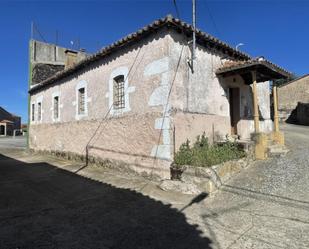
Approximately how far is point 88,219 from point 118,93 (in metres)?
5.61

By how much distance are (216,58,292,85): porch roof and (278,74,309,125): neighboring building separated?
16.5m

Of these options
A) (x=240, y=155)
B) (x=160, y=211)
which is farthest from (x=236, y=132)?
(x=160, y=211)

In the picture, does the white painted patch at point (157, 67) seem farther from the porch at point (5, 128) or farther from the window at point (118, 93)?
Answer: the porch at point (5, 128)

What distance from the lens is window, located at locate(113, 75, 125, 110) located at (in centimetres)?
960

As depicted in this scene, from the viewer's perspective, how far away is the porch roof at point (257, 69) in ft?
27.6

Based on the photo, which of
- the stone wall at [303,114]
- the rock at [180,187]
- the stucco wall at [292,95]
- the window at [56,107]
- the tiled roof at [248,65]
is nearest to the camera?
the rock at [180,187]

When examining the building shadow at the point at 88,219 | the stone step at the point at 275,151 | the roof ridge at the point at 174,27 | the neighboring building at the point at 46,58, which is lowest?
the building shadow at the point at 88,219

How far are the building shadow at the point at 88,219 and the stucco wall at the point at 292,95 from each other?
2418 cm

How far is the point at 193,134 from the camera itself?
26.9 feet

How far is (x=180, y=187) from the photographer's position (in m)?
6.61

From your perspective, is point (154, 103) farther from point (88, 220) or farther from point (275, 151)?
point (275, 151)

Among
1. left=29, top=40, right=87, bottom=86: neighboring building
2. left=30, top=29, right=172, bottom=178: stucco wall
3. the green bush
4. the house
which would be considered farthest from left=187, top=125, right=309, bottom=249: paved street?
left=29, top=40, right=87, bottom=86: neighboring building

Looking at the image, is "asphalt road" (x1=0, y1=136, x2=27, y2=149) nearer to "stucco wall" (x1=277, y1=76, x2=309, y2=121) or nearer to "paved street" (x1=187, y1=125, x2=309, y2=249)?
"paved street" (x1=187, y1=125, x2=309, y2=249)

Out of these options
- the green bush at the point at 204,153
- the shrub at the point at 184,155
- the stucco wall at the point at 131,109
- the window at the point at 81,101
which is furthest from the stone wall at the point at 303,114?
the stucco wall at the point at 131,109
